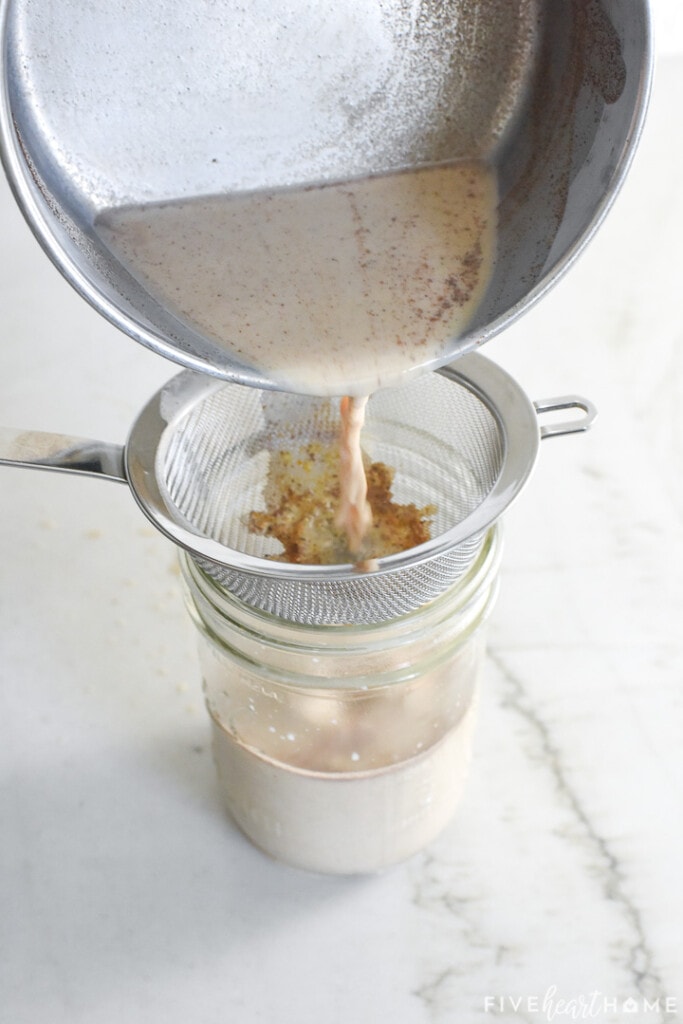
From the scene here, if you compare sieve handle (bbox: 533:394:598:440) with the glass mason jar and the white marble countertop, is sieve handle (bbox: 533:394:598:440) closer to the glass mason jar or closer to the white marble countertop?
the glass mason jar

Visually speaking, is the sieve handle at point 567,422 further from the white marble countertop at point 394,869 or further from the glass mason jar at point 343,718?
the white marble countertop at point 394,869

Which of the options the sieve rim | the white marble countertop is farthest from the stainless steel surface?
the white marble countertop

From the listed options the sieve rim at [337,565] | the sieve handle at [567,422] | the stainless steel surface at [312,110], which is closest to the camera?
the stainless steel surface at [312,110]

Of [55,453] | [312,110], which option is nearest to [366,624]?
[55,453]

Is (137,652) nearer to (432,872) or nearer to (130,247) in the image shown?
(432,872)

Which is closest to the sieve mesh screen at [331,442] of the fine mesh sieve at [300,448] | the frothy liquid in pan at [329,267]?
the fine mesh sieve at [300,448]
